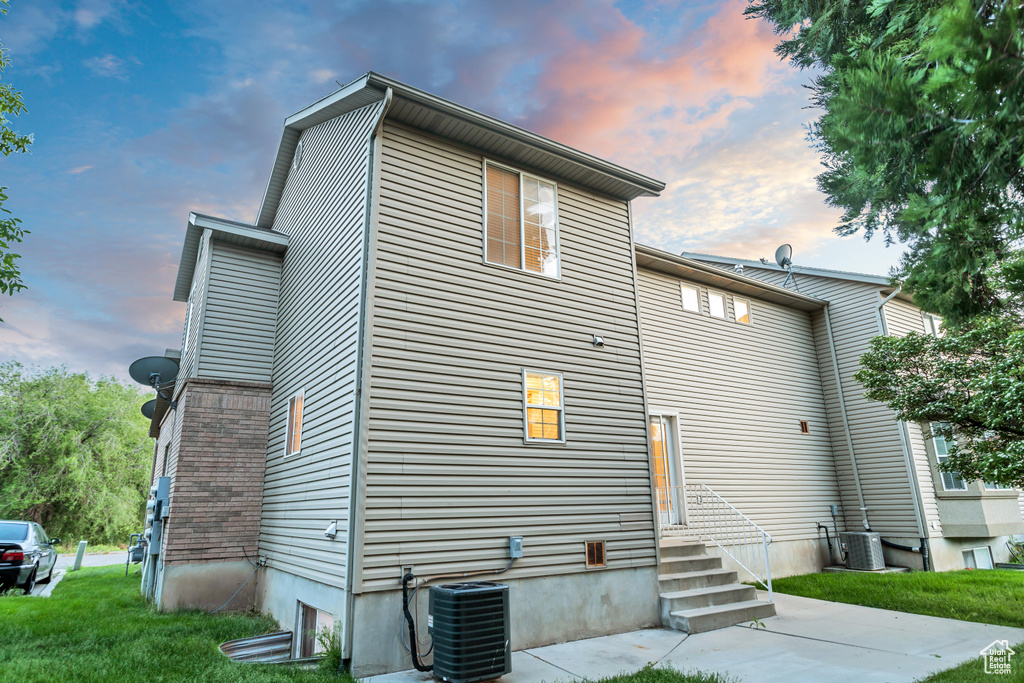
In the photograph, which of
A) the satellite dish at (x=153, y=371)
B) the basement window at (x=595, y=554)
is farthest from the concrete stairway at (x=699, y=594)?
the satellite dish at (x=153, y=371)

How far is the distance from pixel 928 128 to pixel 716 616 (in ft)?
20.7

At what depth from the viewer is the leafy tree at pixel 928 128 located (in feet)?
9.77

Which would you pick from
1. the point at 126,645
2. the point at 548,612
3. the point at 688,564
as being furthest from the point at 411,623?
the point at 688,564

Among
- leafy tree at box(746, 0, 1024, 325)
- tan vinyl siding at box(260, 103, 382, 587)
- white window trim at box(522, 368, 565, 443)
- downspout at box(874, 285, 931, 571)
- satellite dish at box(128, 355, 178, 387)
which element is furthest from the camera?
downspout at box(874, 285, 931, 571)

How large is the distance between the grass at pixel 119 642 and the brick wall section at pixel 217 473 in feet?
3.36

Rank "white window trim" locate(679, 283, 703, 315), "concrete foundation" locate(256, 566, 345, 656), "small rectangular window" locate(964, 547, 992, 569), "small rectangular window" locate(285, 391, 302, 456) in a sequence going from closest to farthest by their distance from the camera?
"concrete foundation" locate(256, 566, 345, 656), "small rectangular window" locate(285, 391, 302, 456), "white window trim" locate(679, 283, 703, 315), "small rectangular window" locate(964, 547, 992, 569)

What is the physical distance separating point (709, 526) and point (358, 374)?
7.64 metres

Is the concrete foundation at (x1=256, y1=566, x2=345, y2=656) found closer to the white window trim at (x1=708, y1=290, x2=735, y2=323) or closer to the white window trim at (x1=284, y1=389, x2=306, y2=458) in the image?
the white window trim at (x1=284, y1=389, x2=306, y2=458)

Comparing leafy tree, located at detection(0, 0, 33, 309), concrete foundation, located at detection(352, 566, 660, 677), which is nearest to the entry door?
concrete foundation, located at detection(352, 566, 660, 677)

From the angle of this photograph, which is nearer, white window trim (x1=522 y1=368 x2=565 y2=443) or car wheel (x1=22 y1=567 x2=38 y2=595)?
white window trim (x1=522 y1=368 x2=565 y2=443)

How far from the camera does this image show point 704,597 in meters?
7.81

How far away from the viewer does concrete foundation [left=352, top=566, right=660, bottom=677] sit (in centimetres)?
559

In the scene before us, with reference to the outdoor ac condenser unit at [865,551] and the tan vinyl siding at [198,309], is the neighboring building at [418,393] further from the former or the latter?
the outdoor ac condenser unit at [865,551]

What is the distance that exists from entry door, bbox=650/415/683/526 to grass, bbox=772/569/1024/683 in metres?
2.34
